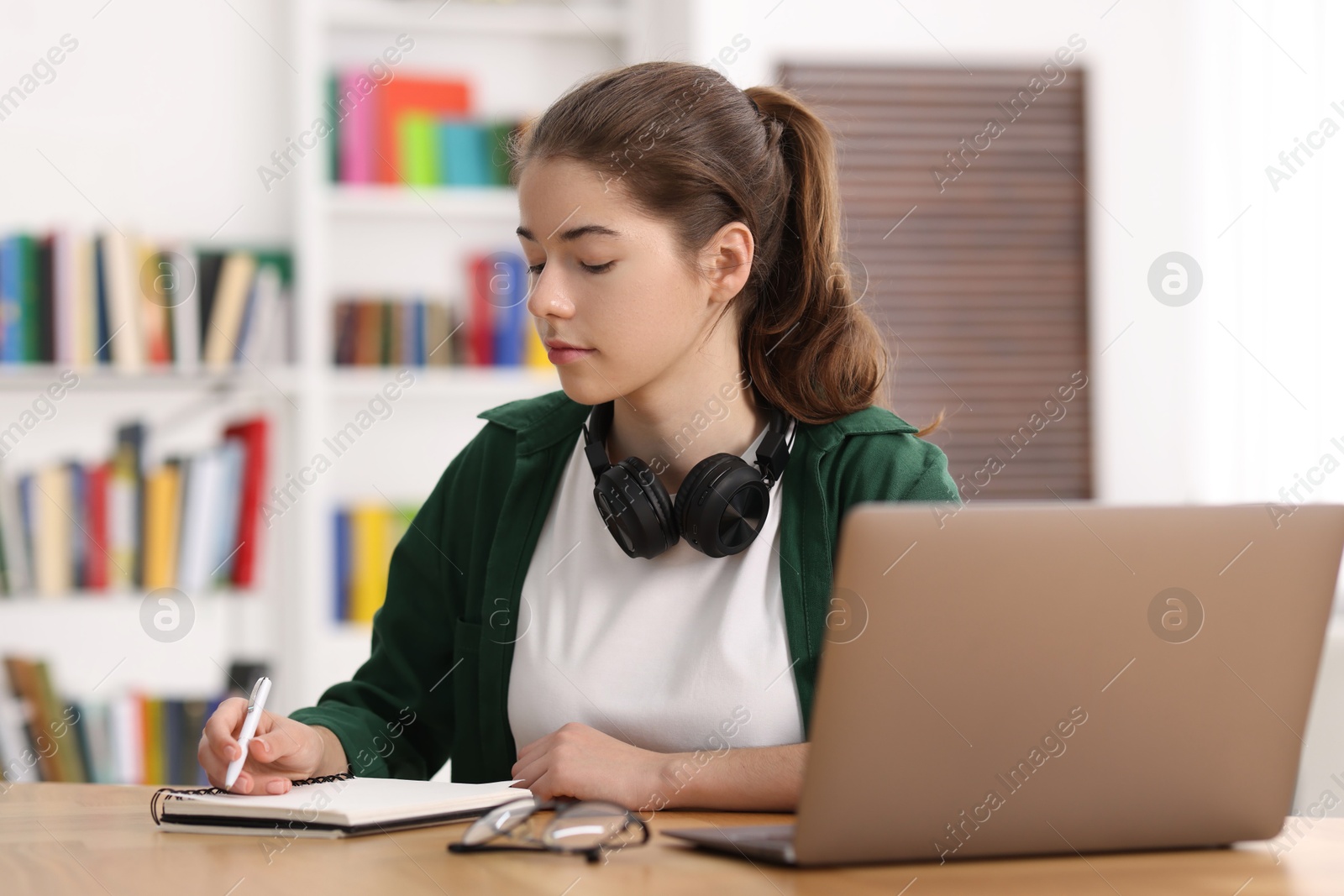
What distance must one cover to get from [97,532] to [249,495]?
1.06ft

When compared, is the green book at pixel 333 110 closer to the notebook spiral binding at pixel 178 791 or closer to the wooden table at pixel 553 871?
the notebook spiral binding at pixel 178 791

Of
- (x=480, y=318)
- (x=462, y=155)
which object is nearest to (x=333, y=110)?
(x=462, y=155)

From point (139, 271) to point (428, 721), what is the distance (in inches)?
67.2

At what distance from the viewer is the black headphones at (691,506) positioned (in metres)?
1.28

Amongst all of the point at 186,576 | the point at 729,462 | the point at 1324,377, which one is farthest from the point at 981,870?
the point at 1324,377

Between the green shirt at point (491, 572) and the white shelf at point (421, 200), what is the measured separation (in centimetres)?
157

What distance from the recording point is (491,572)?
4.72ft

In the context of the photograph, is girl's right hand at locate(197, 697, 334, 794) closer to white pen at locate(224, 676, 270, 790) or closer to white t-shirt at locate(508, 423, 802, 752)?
white pen at locate(224, 676, 270, 790)

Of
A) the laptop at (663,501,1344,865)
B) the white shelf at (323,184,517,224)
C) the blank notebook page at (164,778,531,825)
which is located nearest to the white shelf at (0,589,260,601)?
the white shelf at (323,184,517,224)

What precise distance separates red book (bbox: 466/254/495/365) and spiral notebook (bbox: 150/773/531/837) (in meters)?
2.02

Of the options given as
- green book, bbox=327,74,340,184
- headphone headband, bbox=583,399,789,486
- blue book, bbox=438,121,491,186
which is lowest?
headphone headband, bbox=583,399,789,486

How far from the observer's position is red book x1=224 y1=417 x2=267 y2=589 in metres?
2.79

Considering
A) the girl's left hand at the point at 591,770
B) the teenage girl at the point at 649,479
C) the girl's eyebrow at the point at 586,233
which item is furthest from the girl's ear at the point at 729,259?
the girl's left hand at the point at 591,770

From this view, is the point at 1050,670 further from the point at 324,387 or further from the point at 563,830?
the point at 324,387
